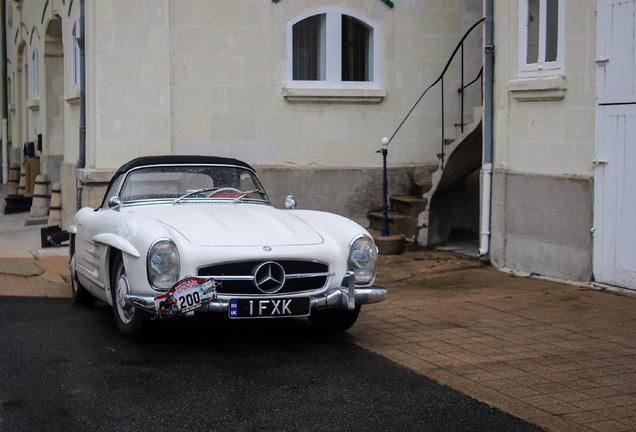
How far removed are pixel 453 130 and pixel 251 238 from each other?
735cm

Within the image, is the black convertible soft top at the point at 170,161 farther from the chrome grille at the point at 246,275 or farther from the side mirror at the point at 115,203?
the chrome grille at the point at 246,275

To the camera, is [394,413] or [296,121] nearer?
[394,413]

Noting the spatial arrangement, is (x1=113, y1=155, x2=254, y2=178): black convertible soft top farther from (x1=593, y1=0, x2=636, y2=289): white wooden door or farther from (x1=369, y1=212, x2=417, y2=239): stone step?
(x1=369, y1=212, x2=417, y2=239): stone step

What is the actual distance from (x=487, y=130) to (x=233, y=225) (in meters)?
4.77

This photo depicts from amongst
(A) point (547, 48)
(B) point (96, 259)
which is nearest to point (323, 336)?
(B) point (96, 259)

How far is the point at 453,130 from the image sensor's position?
42.7 feet

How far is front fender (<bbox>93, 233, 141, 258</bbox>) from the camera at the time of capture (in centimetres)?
620

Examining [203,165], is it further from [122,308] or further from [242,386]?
[242,386]

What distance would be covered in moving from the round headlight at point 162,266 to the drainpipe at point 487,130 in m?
5.18

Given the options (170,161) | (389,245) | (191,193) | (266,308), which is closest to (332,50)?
(389,245)

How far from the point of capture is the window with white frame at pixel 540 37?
9.34 metres

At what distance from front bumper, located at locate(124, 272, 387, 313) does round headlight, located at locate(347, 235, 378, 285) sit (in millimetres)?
81

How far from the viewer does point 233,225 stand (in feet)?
21.2

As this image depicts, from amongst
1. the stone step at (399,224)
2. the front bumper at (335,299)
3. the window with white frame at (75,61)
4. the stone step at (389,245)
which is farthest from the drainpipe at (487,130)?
the window with white frame at (75,61)
